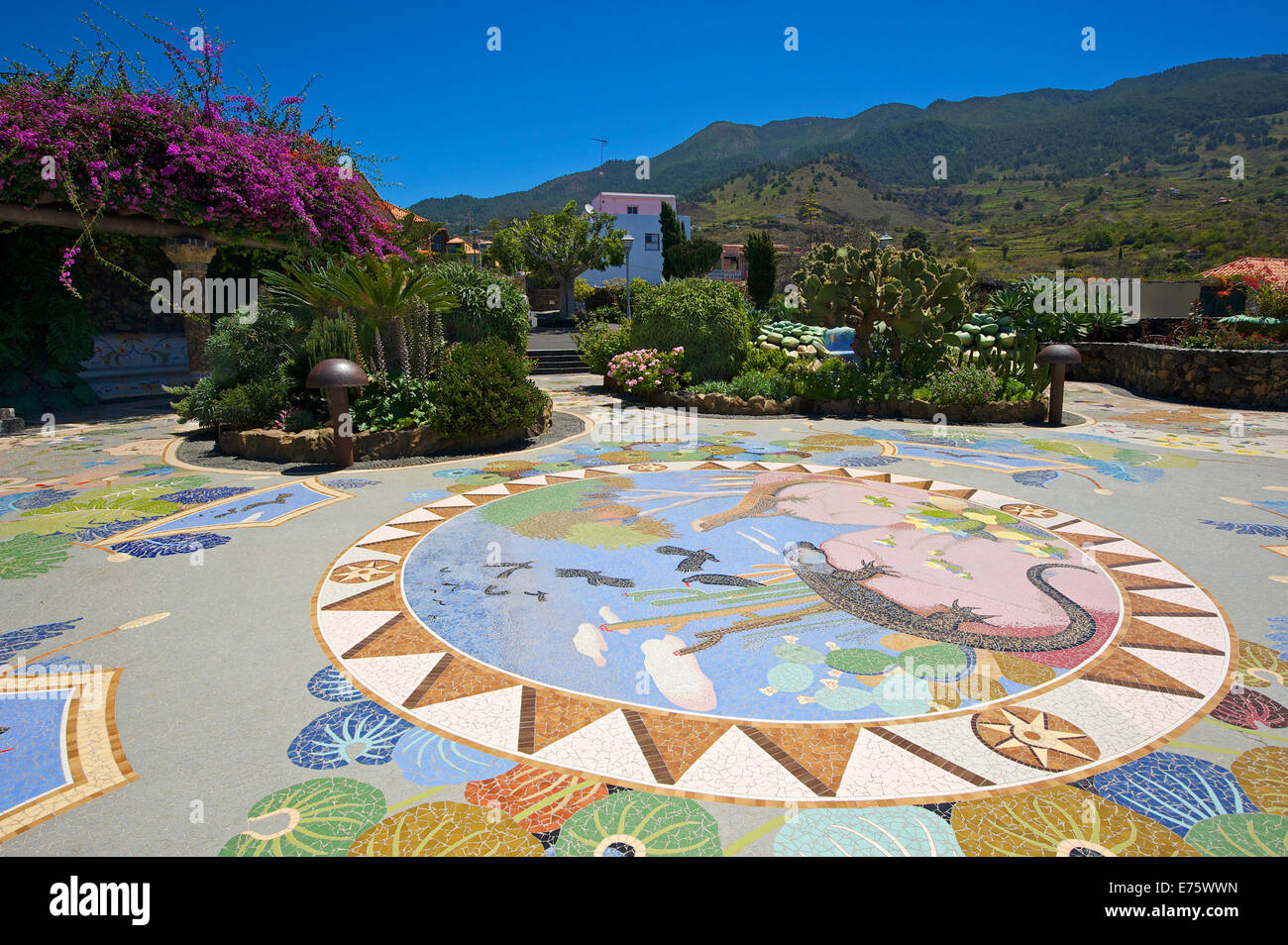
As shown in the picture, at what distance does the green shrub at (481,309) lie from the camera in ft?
47.8

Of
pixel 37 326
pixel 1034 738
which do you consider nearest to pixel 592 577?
pixel 1034 738

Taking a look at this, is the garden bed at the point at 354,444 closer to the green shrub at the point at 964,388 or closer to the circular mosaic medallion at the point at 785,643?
the circular mosaic medallion at the point at 785,643

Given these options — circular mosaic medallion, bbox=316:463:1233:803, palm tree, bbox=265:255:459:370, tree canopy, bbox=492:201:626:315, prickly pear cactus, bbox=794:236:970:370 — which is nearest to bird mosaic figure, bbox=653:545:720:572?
circular mosaic medallion, bbox=316:463:1233:803

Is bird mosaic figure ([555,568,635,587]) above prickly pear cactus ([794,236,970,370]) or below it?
below

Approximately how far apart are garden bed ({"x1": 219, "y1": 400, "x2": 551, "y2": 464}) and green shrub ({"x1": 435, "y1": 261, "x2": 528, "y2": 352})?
5.27m

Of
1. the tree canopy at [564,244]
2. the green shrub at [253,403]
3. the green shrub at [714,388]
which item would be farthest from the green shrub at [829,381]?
the tree canopy at [564,244]

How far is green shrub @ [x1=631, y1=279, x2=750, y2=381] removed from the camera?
1389 cm

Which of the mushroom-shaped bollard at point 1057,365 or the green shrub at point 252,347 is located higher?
the green shrub at point 252,347

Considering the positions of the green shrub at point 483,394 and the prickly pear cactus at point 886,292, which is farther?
the prickly pear cactus at point 886,292

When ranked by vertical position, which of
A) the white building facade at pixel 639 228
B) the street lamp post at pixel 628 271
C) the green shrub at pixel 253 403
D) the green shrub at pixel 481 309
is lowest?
the green shrub at pixel 253 403

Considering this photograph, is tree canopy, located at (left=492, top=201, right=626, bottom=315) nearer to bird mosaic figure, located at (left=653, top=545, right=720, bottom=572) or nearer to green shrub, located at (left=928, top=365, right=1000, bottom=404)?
green shrub, located at (left=928, top=365, right=1000, bottom=404)
